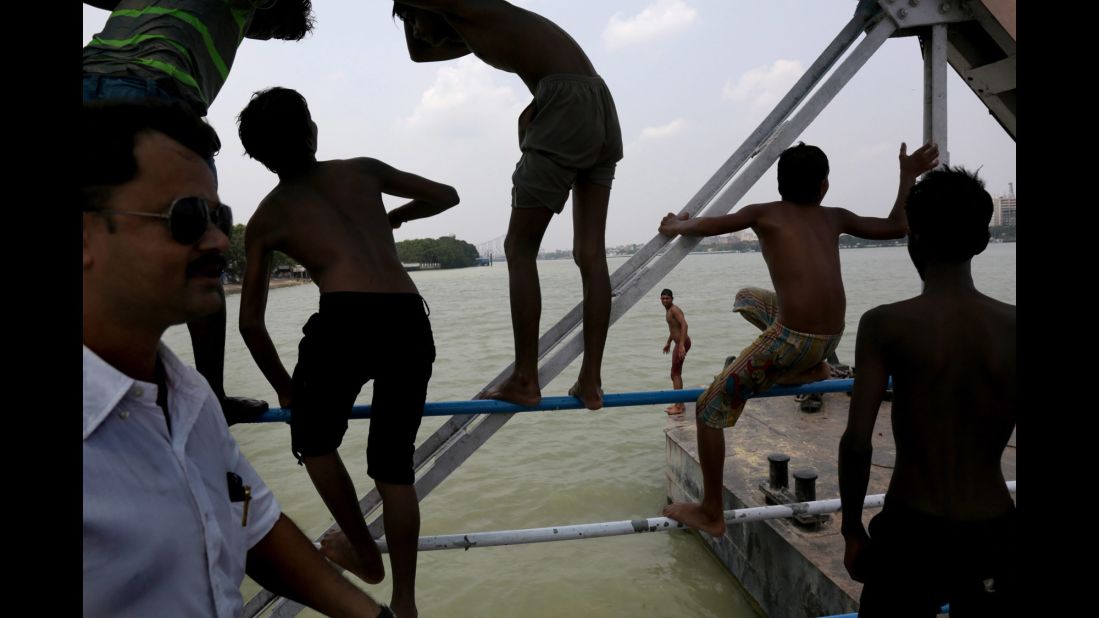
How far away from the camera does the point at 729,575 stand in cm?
845

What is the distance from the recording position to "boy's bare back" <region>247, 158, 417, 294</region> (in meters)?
2.33

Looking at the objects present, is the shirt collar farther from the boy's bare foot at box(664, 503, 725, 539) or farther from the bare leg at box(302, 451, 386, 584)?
the boy's bare foot at box(664, 503, 725, 539)

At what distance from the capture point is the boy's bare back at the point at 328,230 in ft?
7.63

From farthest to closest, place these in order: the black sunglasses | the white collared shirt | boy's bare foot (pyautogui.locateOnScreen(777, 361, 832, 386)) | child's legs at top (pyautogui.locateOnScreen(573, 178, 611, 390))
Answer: boy's bare foot (pyautogui.locateOnScreen(777, 361, 832, 386))
child's legs at top (pyautogui.locateOnScreen(573, 178, 611, 390))
the black sunglasses
the white collared shirt

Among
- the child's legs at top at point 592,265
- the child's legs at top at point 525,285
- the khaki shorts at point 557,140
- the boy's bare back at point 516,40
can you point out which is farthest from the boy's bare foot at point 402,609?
the boy's bare back at point 516,40

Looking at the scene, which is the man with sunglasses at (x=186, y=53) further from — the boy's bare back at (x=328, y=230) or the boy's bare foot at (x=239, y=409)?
the boy's bare back at (x=328, y=230)

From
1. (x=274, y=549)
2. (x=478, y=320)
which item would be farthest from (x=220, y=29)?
(x=478, y=320)

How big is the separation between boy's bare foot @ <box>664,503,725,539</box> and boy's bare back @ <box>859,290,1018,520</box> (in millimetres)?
1095

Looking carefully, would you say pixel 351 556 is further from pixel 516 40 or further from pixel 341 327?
pixel 516 40

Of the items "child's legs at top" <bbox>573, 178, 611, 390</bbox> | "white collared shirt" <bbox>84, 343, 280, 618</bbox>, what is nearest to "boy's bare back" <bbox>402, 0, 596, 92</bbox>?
"child's legs at top" <bbox>573, 178, 611, 390</bbox>

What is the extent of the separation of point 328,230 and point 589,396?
3.77ft

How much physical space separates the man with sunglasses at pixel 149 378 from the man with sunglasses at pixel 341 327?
964 mm

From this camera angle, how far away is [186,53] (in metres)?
2.02
